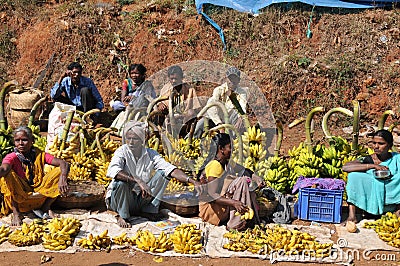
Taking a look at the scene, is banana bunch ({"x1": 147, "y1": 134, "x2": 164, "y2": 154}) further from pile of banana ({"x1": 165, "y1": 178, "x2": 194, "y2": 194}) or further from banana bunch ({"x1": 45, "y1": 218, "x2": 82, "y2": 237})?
banana bunch ({"x1": 45, "y1": 218, "x2": 82, "y2": 237})

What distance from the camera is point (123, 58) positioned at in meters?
10.3

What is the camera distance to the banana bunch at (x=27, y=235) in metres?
4.15

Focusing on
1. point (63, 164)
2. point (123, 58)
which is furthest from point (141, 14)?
point (63, 164)

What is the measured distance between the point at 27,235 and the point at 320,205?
274cm

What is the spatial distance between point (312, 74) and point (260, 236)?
517 cm

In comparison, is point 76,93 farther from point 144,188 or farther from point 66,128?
point 144,188

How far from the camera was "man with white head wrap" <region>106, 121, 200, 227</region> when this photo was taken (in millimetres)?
4438

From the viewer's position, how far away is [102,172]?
546 centimetres

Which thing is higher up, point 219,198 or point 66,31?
point 66,31

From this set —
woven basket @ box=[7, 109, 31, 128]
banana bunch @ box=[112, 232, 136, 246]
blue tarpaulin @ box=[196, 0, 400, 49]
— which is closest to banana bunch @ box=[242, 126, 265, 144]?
banana bunch @ box=[112, 232, 136, 246]

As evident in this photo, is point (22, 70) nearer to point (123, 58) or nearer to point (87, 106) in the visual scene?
point (123, 58)

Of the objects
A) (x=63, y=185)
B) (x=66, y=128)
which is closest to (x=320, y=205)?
(x=63, y=185)

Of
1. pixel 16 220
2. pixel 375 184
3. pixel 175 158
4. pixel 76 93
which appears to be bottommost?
pixel 16 220

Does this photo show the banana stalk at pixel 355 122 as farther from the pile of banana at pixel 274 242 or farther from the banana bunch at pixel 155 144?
the banana bunch at pixel 155 144
